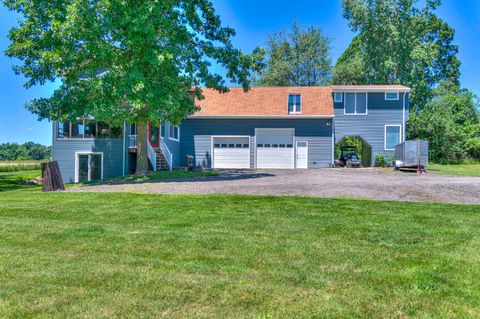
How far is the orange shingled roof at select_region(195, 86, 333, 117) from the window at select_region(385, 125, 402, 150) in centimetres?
408

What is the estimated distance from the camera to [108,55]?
13570mm

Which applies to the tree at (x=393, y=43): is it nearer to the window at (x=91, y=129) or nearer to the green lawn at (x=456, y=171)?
the green lawn at (x=456, y=171)

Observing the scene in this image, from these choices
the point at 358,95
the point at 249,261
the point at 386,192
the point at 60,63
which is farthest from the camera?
the point at 358,95

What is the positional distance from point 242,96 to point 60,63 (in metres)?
14.2

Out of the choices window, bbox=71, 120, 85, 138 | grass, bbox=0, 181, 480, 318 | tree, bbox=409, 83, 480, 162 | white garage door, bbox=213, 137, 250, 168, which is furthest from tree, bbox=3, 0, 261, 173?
tree, bbox=409, 83, 480, 162

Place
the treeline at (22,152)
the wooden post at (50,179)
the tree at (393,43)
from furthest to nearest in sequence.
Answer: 1. the treeline at (22,152)
2. the tree at (393,43)
3. the wooden post at (50,179)

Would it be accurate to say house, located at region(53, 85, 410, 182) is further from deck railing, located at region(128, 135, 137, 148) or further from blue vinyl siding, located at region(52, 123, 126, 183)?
blue vinyl siding, located at region(52, 123, 126, 183)

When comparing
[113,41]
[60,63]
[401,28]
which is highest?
[401,28]

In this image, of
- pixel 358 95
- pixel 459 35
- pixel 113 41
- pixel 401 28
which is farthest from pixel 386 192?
pixel 459 35

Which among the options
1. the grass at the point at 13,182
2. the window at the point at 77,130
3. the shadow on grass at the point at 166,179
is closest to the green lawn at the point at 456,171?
the shadow on grass at the point at 166,179

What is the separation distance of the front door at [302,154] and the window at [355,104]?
143 inches

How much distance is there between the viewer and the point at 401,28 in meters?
31.7

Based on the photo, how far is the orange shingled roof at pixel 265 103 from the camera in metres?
24.4

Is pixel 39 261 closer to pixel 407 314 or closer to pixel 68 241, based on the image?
pixel 68 241
